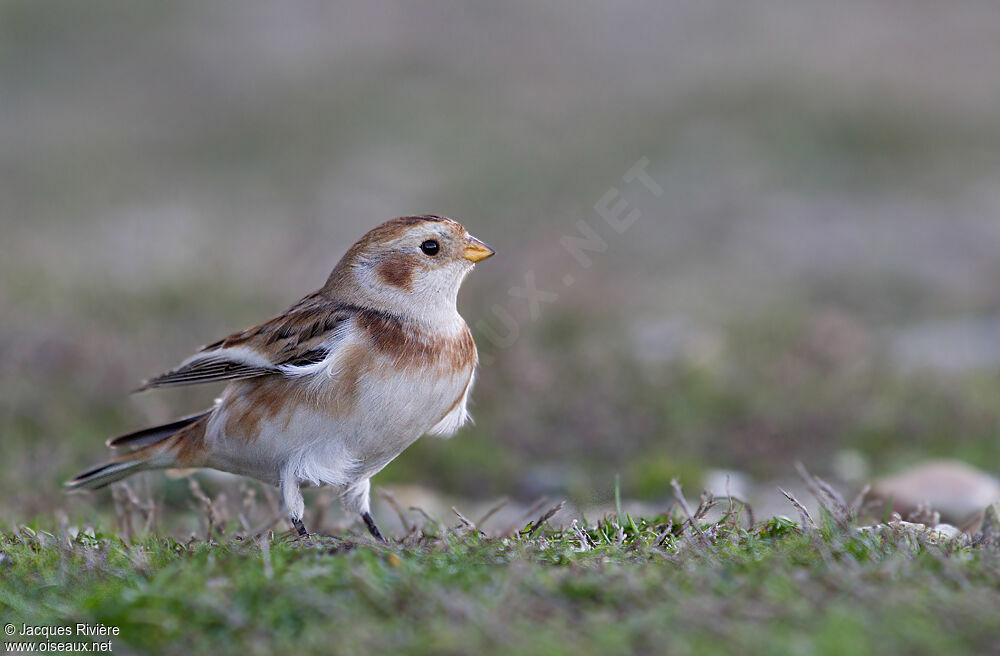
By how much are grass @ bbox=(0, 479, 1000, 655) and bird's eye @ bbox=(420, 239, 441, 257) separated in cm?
139

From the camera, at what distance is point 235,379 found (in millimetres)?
4902

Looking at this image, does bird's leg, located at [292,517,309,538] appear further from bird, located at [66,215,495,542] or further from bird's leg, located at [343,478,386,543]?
bird's leg, located at [343,478,386,543]

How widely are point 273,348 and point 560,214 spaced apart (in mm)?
7706

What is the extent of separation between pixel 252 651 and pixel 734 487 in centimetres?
376

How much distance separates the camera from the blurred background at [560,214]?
7000 mm

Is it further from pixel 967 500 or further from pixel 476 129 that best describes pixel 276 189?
pixel 967 500

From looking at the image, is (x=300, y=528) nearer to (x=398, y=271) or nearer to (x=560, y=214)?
(x=398, y=271)

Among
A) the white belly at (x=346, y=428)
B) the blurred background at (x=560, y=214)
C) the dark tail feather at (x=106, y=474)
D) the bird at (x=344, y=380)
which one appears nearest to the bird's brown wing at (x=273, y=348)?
the bird at (x=344, y=380)

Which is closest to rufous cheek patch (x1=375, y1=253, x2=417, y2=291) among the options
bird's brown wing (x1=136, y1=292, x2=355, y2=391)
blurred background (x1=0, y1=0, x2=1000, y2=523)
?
bird's brown wing (x1=136, y1=292, x2=355, y2=391)

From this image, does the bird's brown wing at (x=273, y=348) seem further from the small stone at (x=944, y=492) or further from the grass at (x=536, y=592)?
the small stone at (x=944, y=492)

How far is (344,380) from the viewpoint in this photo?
14.8 feet

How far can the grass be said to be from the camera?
2.73 meters

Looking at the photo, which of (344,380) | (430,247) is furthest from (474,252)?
(344,380)

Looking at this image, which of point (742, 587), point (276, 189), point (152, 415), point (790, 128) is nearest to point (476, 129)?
point (276, 189)
